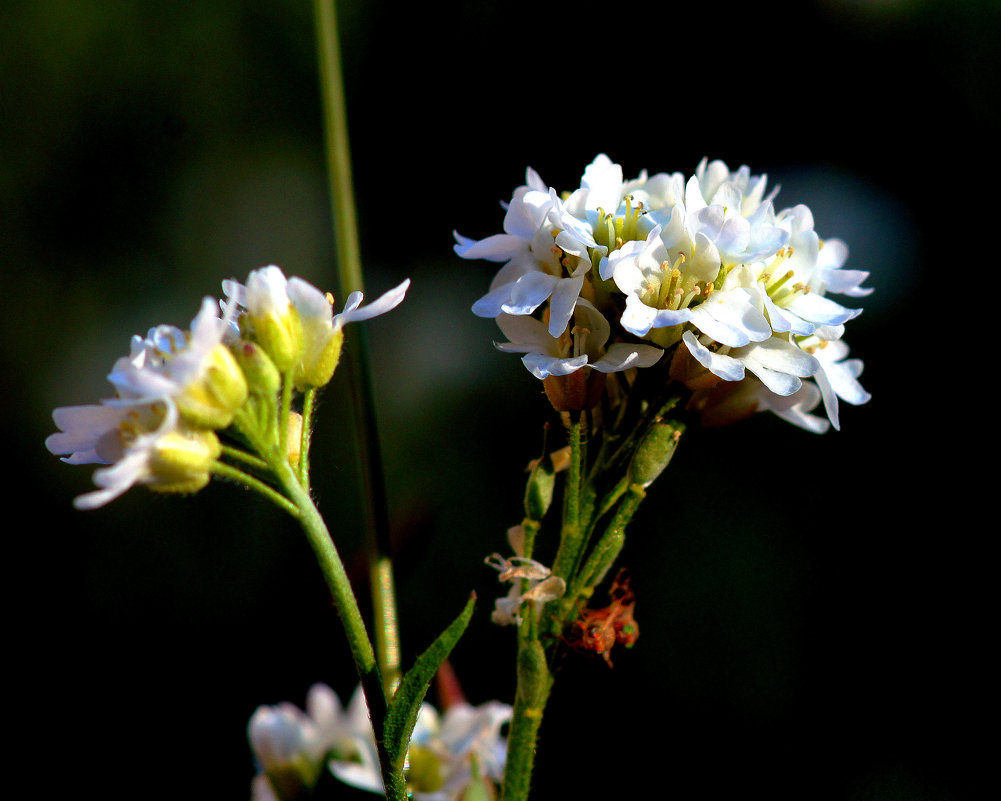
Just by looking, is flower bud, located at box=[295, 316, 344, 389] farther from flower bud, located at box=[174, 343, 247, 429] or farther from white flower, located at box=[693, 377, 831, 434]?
white flower, located at box=[693, 377, 831, 434]

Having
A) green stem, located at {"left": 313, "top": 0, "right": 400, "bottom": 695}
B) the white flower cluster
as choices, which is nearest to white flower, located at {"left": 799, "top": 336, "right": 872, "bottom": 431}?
the white flower cluster

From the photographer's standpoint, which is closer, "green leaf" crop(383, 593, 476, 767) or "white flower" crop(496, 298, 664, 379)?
"green leaf" crop(383, 593, 476, 767)

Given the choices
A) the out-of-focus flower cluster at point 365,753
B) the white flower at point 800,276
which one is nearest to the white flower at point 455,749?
the out-of-focus flower cluster at point 365,753

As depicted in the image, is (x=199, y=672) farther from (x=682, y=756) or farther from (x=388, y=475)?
(x=682, y=756)

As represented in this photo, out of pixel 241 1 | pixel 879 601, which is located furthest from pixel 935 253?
pixel 241 1

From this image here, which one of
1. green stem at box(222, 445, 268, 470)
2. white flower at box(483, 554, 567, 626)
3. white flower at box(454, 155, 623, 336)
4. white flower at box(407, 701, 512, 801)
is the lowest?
white flower at box(407, 701, 512, 801)

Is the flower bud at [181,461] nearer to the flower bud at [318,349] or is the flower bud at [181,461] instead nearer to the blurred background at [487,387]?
the flower bud at [318,349]
